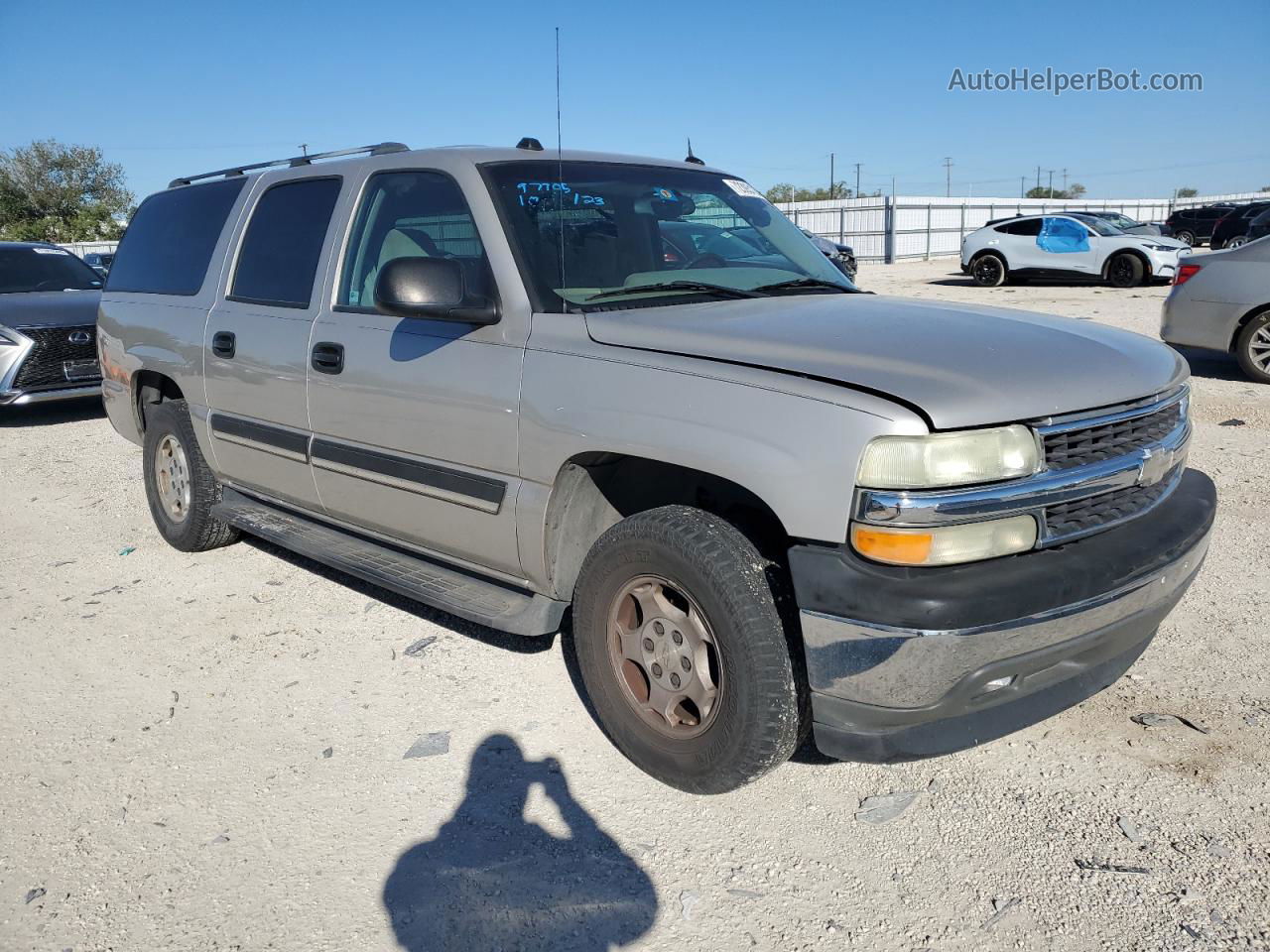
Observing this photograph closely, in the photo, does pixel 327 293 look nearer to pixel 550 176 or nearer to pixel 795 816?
pixel 550 176

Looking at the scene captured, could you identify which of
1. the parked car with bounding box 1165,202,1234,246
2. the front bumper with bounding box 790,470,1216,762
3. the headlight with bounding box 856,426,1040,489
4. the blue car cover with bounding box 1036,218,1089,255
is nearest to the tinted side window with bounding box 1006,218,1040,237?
the blue car cover with bounding box 1036,218,1089,255

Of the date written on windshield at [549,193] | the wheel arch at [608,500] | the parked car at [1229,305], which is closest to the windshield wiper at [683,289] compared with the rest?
the date written on windshield at [549,193]

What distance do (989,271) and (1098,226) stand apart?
7.55 feet

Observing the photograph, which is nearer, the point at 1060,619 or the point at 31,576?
the point at 1060,619

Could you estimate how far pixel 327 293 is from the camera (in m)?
4.01

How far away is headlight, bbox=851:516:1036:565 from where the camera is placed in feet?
7.97

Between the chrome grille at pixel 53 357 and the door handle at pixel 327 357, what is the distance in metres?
6.72

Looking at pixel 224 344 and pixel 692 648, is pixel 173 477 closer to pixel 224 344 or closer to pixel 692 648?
pixel 224 344

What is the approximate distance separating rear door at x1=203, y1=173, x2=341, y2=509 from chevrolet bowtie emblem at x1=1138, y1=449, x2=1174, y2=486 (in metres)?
3.04

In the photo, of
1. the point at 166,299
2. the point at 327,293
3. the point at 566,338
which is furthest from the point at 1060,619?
the point at 166,299

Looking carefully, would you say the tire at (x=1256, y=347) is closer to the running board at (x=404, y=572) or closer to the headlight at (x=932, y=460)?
the headlight at (x=932, y=460)

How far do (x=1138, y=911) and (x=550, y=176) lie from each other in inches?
115

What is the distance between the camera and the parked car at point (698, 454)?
2.46 m

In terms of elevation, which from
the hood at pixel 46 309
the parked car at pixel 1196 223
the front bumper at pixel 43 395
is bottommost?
the front bumper at pixel 43 395
